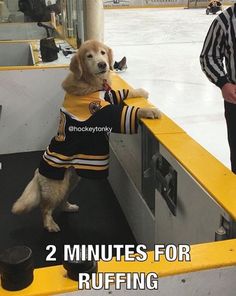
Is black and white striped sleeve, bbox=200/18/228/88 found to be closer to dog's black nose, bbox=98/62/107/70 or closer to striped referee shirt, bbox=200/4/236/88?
striped referee shirt, bbox=200/4/236/88

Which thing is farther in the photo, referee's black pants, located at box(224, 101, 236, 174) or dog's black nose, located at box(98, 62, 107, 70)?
dog's black nose, located at box(98, 62, 107, 70)

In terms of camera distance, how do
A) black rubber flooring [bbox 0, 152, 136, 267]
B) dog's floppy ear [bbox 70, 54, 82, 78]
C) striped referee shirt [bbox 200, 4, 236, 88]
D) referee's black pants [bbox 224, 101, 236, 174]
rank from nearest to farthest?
striped referee shirt [bbox 200, 4, 236, 88], referee's black pants [bbox 224, 101, 236, 174], dog's floppy ear [bbox 70, 54, 82, 78], black rubber flooring [bbox 0, 152, 136, 267]

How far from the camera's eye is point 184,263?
970 millimetres

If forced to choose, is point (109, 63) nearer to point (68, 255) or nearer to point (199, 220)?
point (199, 220)

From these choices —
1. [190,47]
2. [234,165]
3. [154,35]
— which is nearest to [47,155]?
[234,165]

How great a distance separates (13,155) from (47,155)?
1.42 m

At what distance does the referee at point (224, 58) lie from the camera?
183 cm

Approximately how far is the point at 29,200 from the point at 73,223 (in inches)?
13.8

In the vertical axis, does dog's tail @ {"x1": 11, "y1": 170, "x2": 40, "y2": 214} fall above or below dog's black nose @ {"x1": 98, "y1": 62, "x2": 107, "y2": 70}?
below

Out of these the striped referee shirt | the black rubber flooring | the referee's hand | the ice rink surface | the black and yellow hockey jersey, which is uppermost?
the striped referee shirt

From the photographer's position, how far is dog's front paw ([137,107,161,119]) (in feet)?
6.59

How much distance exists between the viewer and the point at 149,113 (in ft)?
6.62

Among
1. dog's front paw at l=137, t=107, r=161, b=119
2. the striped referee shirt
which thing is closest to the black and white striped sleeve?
the striped referee shirt

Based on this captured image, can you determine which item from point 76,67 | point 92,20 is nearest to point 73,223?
point 76,67
